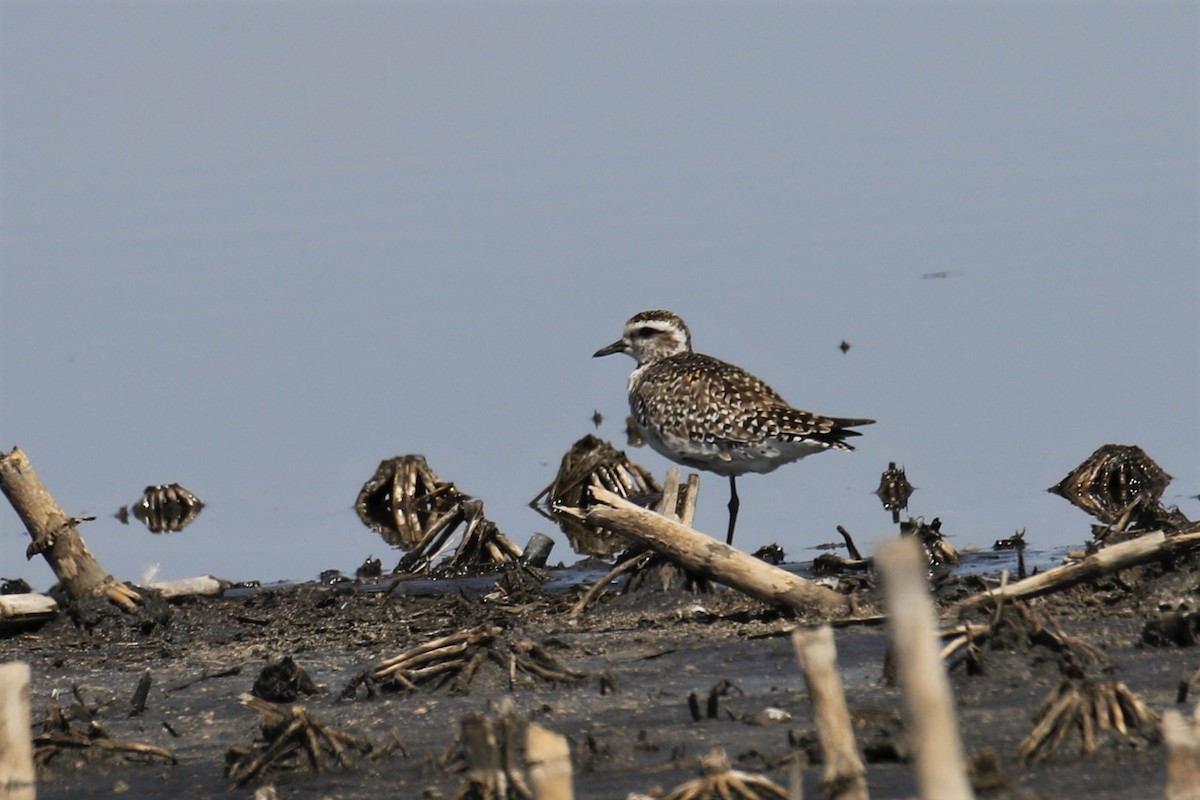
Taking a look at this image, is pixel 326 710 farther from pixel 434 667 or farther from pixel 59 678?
pixel 59 678

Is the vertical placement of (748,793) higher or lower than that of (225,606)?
lower

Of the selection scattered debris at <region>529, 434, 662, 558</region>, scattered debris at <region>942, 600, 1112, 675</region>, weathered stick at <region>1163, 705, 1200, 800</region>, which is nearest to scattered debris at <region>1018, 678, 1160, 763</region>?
scattered debris at <region>942, 600, 1112, 675</region>

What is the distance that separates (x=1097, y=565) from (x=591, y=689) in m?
2.54

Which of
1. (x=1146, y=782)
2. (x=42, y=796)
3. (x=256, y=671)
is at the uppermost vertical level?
(x=256, y=671)

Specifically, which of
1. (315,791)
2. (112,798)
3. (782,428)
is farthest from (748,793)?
(782,428)

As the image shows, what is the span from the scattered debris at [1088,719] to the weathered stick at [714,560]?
2.95 metres

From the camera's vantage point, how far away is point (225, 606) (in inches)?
480

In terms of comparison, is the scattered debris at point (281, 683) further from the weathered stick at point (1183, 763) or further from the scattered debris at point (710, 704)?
the weathered stick at point (1183, 763)

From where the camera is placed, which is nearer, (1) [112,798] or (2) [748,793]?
(2) [748,793]

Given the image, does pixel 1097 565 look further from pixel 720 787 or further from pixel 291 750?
pixel 291 750

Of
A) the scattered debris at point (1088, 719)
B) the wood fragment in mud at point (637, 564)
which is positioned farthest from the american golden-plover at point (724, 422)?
the scattered debris at point (1088, 719)

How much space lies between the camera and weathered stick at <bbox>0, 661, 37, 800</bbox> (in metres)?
5.91

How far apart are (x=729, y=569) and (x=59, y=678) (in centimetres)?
366

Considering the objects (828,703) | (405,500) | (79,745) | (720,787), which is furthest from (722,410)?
(828,703)
